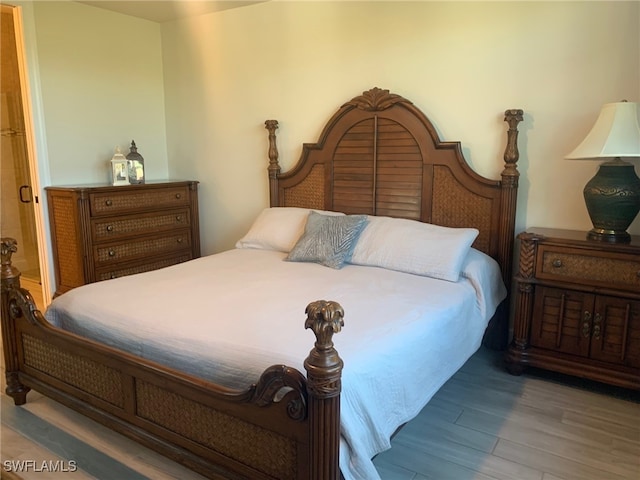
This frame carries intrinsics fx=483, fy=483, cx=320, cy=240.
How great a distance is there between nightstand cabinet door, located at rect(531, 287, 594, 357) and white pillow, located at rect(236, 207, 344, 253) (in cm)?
147

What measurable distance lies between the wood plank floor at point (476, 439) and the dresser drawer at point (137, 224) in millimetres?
1379

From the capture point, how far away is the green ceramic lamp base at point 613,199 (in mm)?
2416

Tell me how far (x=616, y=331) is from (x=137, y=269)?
3.33 meters

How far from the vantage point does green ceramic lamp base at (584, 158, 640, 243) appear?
7.93ft

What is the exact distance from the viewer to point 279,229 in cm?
336

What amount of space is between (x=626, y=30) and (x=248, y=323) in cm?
247

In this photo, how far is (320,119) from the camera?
366 centimetres

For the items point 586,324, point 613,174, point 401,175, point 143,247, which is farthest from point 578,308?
point 143,247

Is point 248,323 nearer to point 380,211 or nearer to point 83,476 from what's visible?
point 83,476

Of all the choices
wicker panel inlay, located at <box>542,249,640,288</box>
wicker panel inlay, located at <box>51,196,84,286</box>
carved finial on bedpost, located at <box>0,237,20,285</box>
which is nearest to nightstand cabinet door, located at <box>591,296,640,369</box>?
wicker panel inlay, located at <box>542,249,640,288</box>

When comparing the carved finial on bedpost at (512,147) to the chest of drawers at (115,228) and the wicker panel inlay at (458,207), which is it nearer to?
the wicker panel inlay at (458,207)

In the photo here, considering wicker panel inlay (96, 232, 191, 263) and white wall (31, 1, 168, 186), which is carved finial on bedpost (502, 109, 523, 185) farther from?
white wall (31, 1, 168, 186)

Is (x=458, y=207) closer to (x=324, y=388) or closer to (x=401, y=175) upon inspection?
(x=401, y=175)

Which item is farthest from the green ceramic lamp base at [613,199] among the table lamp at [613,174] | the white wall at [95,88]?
the white wall at [95,88]
